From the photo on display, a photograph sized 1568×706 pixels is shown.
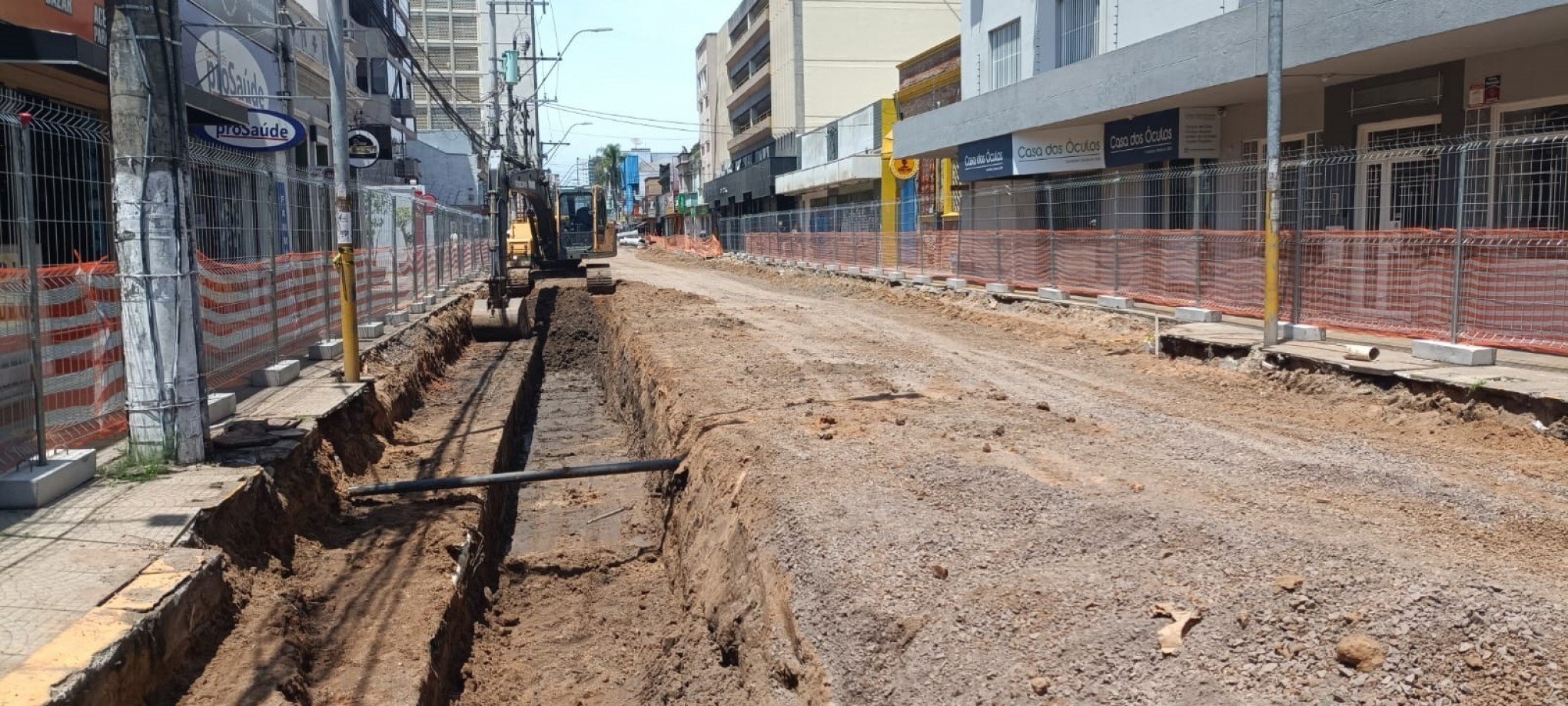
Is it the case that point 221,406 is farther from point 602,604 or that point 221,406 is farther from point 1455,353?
point 1455,353

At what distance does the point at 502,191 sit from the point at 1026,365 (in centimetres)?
1613

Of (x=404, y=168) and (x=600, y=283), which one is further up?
(x=404, y=168)

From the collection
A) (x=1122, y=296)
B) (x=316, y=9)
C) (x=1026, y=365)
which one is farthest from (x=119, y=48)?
(x=316, y=9)

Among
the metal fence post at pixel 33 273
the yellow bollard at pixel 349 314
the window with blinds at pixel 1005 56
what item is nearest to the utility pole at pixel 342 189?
the yellow bollard at pixel 349 314

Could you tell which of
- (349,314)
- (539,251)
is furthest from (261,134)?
(539,251)

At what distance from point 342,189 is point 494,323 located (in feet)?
Answer: 34.8

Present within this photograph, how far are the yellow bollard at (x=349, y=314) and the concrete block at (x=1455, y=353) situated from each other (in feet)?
32.6

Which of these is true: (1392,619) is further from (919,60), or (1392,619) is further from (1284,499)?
(919,60)

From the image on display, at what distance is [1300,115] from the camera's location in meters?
17.0

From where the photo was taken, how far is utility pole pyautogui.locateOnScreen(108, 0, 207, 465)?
7.15m

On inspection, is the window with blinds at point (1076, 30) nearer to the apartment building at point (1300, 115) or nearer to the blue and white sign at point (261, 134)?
the apartment building at point (1300, 115)

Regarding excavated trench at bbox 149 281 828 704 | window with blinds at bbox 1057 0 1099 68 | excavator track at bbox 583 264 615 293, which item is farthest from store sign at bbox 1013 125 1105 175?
excavated trench at bbox 149 281 828 704

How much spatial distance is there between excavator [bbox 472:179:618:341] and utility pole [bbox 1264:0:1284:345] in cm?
1391

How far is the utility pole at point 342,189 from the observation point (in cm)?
1111
